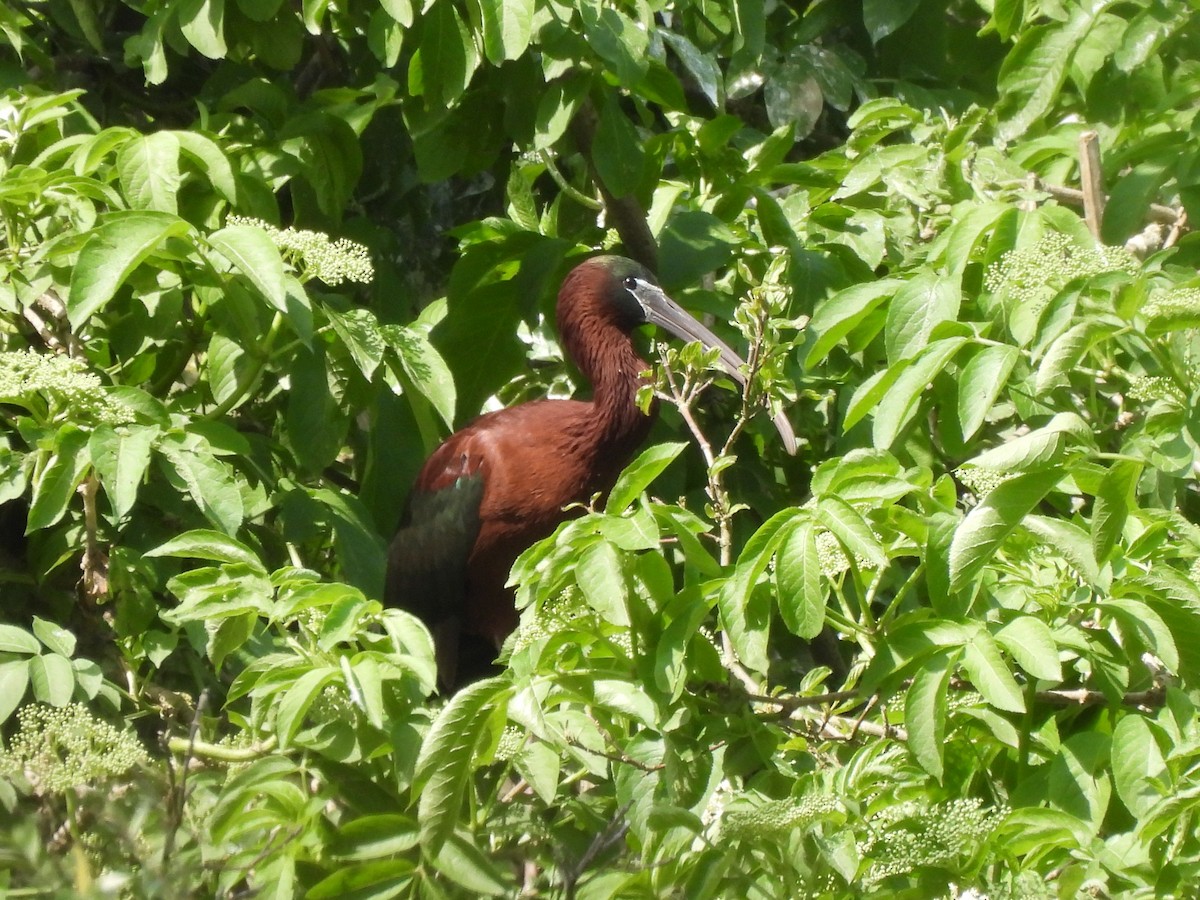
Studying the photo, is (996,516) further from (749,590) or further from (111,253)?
(111,253)

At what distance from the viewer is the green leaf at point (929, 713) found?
1.72 meters

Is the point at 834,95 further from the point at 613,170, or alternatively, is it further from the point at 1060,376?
the point at 1060,376

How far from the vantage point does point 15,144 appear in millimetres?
2771

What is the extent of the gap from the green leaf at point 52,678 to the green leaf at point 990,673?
1.19 meters

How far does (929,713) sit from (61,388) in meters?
1.37

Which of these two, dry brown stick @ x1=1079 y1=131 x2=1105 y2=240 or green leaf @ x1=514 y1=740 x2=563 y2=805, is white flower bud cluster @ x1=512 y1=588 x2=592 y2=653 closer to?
green leaf @ x1=514 y1=740 x2=563 y2=805

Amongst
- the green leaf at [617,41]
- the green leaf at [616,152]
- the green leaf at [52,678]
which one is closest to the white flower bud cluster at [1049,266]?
the green leaf at [617,41]

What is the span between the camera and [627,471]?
6.28 feet

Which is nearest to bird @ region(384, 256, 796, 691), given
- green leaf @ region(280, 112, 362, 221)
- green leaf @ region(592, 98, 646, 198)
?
green leaf @ region(592, 98, 646, 198)

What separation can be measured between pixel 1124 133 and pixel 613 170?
3.51 ft

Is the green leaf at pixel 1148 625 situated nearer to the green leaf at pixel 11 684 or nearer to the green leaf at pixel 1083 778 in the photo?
the green leaf at pixel 1083 778

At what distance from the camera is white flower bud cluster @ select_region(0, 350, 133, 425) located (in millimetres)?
2241

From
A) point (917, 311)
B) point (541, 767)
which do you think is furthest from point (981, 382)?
point (541, 767)

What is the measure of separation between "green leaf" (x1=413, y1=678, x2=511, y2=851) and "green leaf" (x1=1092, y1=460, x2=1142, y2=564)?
2.36 ft
